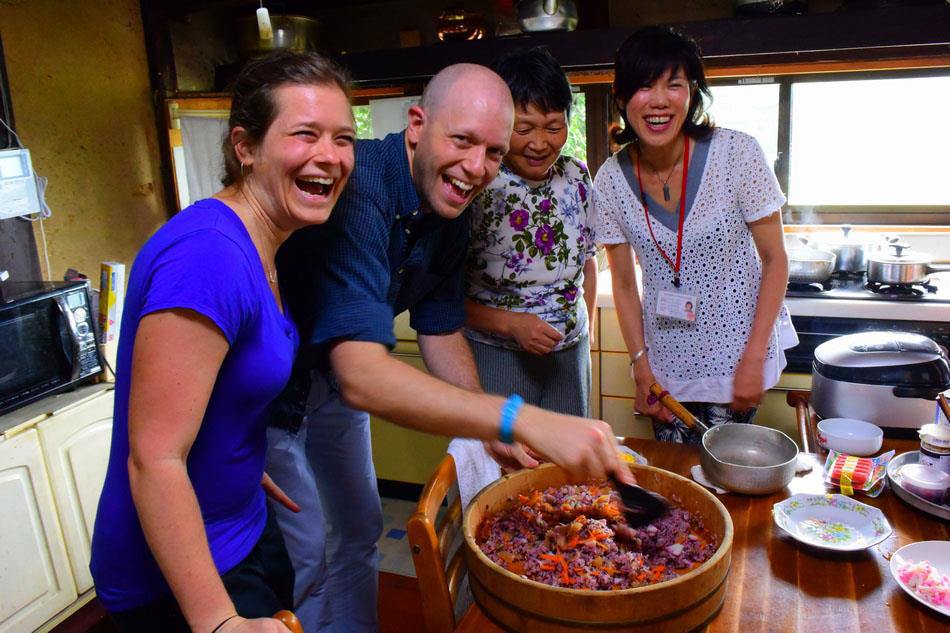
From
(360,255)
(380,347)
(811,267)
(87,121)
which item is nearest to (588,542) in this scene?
(380,347)

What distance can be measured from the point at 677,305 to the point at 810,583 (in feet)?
2.86

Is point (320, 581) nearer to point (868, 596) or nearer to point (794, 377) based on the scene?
point (868, 596)

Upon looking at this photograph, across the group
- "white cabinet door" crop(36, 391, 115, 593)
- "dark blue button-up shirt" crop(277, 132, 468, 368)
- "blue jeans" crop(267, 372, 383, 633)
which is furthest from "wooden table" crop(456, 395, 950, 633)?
"white cabinet door" crop(36, 391, 115, 593)

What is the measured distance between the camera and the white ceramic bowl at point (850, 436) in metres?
1.50

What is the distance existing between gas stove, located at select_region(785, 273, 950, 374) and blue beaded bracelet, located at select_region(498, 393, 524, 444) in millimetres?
1617

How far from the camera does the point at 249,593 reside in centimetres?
113

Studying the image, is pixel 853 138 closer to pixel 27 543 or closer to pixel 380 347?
pixel 380 347

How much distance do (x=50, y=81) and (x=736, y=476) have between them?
9.04 ft

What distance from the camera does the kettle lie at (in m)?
2.58

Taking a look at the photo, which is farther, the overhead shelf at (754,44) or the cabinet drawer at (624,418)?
the cabinet drawer at (624,418)

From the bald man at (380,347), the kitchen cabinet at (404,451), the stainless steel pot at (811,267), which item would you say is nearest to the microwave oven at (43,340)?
the bald man at (380,347)

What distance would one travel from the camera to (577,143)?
3.18 metres

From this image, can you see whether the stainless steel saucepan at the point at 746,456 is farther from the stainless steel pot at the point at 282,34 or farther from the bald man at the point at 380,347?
the stainless steel pot at the point at 282,34

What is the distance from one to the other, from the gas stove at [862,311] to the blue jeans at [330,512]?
1.55 meters
